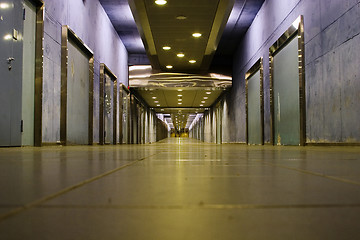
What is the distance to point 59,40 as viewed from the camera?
8.38m

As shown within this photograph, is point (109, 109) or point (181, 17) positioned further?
point (109, 109)

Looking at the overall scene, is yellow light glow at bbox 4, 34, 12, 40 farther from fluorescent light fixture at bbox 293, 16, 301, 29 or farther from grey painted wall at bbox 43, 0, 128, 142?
fluorescent light fixture at bbox 293, 16, 301, 29

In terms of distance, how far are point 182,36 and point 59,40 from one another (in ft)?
16.3

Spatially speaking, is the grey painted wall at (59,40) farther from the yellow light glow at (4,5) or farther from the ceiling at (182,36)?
the yellow light glow at (4,5)

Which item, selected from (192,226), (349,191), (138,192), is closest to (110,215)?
(192,226)

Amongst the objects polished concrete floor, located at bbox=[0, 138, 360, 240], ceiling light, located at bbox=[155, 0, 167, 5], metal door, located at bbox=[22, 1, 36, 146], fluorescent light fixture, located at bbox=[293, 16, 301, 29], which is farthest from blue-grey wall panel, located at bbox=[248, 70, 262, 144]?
polished concrete floor, located at bbox=[0, 138, 360, 240]

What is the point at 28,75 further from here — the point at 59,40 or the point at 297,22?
the point at 297,22

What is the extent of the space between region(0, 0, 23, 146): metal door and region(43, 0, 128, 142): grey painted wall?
83cm

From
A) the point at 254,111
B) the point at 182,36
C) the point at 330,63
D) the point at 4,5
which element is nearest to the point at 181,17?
the point at 182,36

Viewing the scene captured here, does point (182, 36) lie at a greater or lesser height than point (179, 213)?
greater

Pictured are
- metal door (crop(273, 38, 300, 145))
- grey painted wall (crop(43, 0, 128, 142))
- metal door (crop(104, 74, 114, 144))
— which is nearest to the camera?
grey painted wall (crop(43, 0, 128, 142))

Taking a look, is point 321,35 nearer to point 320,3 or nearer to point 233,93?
point 320,3

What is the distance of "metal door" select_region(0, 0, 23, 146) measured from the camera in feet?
20.5

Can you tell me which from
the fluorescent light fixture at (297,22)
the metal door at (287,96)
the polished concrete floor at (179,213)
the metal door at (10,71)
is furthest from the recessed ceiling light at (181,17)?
the polished concrete floor at (179,213)
